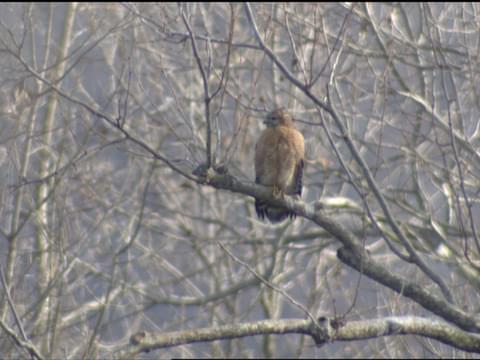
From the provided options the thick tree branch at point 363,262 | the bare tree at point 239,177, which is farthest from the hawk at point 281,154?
the thick tree branch at point 363,262

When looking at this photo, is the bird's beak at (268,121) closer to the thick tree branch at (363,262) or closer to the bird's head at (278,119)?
the bird's head at (278,119)

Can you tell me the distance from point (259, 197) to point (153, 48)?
5448 millimetres

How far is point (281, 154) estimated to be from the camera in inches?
291

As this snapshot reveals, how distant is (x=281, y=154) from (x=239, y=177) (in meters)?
1.84

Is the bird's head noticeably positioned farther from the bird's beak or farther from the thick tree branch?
the thick tree branch

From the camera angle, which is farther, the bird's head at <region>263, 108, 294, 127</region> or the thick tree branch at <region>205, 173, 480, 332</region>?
the bird's head at <region>263, 108, 294, 127</region>

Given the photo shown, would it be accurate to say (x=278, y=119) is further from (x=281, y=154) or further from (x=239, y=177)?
(x=239, y=177)

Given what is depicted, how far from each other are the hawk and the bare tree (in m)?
0.18

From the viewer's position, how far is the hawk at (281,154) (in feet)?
23.9

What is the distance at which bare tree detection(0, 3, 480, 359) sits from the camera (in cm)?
520

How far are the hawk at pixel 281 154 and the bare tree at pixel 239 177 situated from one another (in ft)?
0.61

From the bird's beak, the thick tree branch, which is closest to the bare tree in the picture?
the thick tree branch

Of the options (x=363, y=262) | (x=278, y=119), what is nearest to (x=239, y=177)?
(x=278, y=119)

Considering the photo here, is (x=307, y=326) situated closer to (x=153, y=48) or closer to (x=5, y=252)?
(x=5, y=252)
